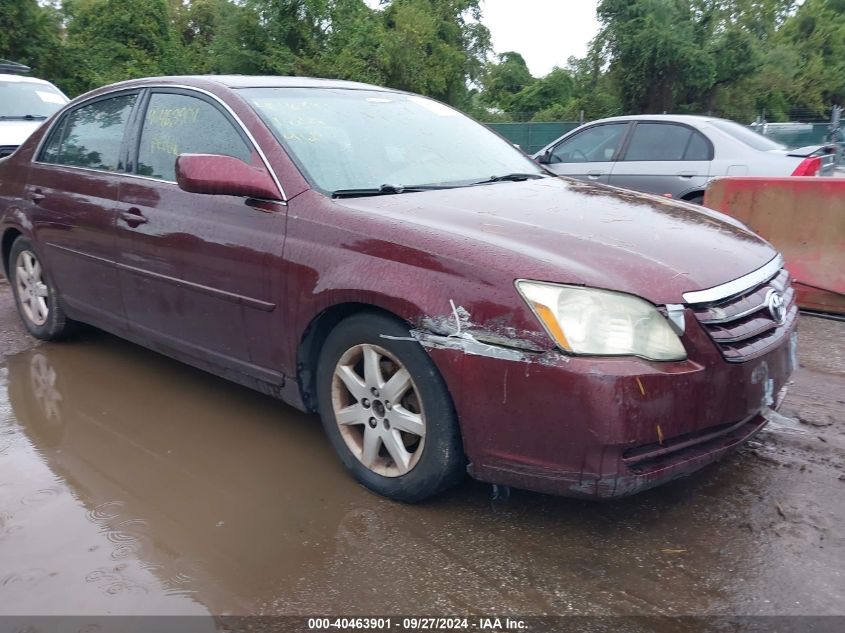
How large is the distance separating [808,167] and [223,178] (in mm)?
6083

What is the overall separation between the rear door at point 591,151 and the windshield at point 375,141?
14.2ft

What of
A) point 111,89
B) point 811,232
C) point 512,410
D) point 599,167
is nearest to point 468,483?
point 512,410

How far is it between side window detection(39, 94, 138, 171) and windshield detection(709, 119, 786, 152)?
5.87m

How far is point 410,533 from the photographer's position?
2986 millimetres

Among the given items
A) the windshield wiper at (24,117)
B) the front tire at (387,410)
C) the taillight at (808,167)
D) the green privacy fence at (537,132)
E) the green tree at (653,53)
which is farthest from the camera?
the green tree at (653,53)

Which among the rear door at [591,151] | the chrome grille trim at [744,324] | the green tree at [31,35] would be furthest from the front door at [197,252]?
the green tree at [31,35]

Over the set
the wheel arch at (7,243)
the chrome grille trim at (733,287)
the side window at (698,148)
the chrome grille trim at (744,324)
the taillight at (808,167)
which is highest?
the side window at (698,148)

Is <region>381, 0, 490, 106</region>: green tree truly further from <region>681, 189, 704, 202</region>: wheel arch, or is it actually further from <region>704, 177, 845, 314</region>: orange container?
<region>704, 177, 845, 314</region>: orange container

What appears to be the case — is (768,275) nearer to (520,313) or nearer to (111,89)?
(520,313)

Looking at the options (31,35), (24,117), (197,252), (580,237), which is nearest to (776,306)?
(580,237)

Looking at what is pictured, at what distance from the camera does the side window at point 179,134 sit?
379 centimetres

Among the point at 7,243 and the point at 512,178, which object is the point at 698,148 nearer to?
the point at 512,178

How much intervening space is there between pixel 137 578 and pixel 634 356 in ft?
6.15

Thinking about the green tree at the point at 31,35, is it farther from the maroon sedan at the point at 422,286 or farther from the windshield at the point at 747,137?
the windshield at the point at 747,137
